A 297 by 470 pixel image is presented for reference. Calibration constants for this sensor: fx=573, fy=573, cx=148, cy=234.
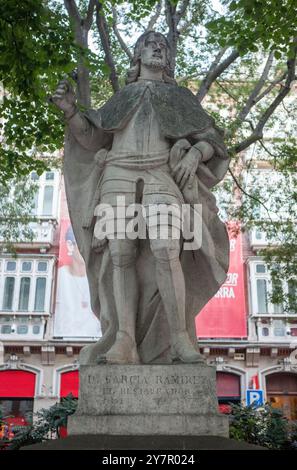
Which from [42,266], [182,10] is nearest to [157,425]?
[182,10]

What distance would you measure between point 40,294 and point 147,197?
22.8 metres

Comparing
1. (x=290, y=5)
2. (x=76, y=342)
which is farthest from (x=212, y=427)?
(x=76, y=342)

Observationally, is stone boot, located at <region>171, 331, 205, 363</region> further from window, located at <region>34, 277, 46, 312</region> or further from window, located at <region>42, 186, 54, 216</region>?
window, located at <region>42, 186, 54, 216</region>

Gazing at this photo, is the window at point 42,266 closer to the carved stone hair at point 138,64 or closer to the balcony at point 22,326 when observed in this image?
the balcony at point 22,326

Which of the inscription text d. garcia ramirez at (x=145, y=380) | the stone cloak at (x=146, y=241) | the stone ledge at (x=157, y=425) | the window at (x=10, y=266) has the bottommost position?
the stone ledge at (x=157, y=425)

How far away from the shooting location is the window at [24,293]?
27062 millimetres

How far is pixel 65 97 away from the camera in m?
5.33

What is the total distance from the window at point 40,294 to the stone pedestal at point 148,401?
2281 centimetres

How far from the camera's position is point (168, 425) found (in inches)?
177

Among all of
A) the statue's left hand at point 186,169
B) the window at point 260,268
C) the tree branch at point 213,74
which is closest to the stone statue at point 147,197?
the statue's left hand at point 186,169

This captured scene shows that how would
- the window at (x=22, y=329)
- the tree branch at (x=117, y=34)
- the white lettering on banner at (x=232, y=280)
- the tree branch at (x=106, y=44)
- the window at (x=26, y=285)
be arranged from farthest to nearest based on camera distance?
the window at (x=26, y=285), the window at (x=22, y=329), the white lettering on banner at (x=232, y=280), the tree branch at (x=117, y=34), the tree branch at (x=106, y=44)

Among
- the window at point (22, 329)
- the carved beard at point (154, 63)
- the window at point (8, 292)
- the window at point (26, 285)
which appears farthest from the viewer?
the window at point (8, 292)

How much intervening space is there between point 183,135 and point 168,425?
8.90 ft

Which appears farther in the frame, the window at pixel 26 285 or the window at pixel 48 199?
the window at pixel 48 199
